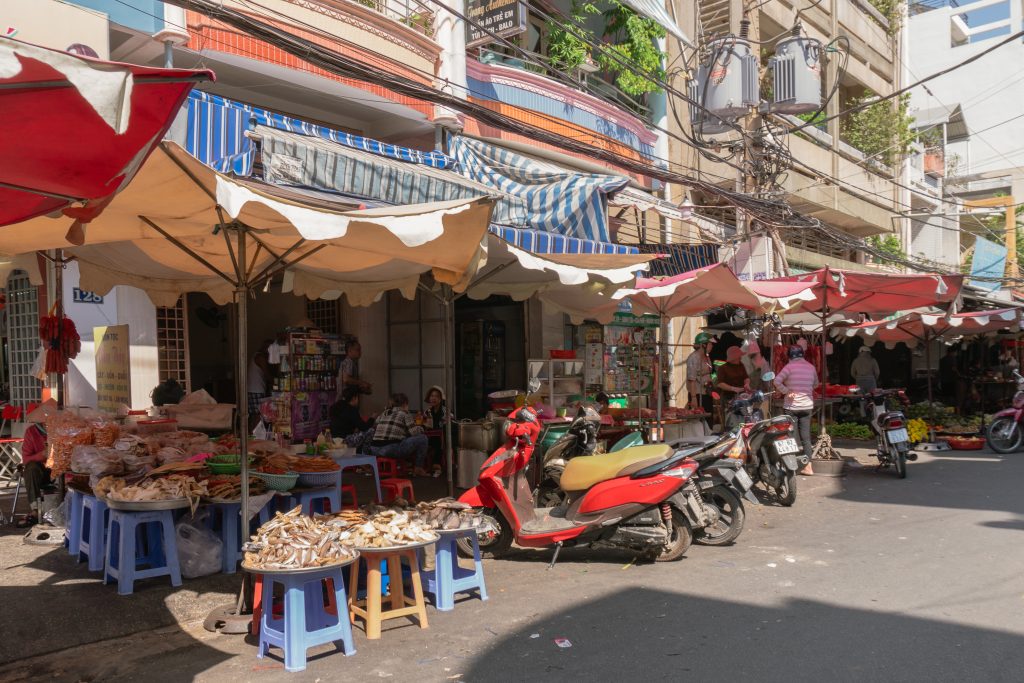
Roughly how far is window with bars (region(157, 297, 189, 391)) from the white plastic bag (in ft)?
16.5

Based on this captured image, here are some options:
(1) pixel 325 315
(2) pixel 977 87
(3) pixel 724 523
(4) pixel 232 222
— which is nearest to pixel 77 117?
(4) pixel 232 222

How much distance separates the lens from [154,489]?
5.71 metres

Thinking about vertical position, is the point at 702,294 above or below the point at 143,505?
above

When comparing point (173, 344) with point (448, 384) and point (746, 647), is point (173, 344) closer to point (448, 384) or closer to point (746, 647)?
point (448, 384)

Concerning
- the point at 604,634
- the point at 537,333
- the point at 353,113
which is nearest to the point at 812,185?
the point at 537,333

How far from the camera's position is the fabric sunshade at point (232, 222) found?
4309 mm

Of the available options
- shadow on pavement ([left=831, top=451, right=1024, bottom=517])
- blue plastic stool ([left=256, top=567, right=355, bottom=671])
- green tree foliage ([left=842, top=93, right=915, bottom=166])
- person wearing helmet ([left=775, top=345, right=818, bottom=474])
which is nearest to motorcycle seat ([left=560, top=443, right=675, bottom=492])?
blue plastic stool ([left=256, top=567, right=355, bottom=671])

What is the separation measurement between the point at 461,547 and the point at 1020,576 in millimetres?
4319

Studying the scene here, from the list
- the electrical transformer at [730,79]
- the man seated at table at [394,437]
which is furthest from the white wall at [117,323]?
the electrical transformer at [730,79]

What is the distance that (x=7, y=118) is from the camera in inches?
101

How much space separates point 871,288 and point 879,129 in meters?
18.9

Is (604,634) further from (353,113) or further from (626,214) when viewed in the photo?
(626,214)

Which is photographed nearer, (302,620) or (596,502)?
(302,620)

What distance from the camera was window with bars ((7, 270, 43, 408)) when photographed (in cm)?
1061
